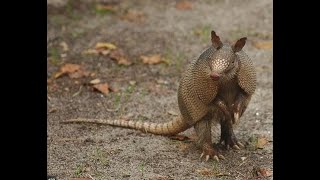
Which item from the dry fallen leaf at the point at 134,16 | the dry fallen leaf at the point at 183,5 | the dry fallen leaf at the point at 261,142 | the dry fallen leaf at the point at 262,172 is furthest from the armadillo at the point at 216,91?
the dry fallen leaf at the point at 183,5

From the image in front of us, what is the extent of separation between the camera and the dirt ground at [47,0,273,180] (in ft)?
17.1

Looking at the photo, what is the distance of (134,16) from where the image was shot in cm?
947

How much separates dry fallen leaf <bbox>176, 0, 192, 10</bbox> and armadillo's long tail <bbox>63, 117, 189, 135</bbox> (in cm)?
432

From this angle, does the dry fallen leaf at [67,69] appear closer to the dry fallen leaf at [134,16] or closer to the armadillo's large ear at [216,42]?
the dry fallen leaf at [134,16]

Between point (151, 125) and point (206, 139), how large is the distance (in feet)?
2.15

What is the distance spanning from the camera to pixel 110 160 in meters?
5.24

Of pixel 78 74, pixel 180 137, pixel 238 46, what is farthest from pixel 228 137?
pixel 78 74

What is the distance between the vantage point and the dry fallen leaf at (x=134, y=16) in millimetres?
9345

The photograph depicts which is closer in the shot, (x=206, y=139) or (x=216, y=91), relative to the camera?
(x=216, y=91)

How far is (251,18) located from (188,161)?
4619 mm

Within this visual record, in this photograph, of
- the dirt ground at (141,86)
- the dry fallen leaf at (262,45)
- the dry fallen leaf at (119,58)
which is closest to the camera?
the dirt ground at (141,86)

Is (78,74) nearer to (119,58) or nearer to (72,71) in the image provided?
(72,71)

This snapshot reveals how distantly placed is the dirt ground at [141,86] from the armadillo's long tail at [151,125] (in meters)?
0.06
